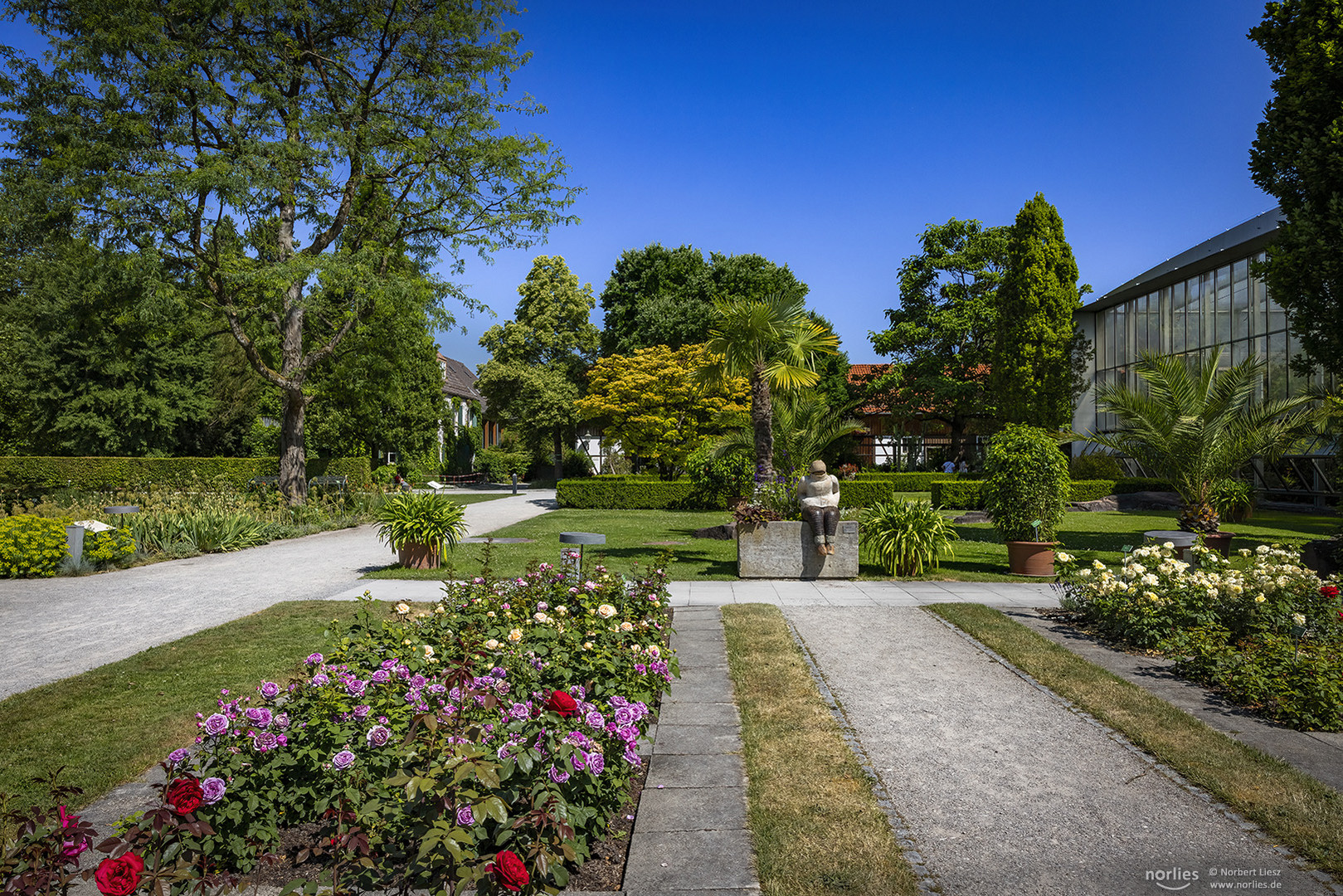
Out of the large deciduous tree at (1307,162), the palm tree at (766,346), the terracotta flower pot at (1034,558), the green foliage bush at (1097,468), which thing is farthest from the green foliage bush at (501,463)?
the large deciduous tree at (1307,162)

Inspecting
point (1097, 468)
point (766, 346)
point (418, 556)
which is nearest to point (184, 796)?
point (418, 556)

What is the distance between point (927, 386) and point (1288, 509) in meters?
12.1

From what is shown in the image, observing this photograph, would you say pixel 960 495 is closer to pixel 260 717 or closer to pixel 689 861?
pixel 689 861

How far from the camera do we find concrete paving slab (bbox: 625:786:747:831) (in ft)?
9.71

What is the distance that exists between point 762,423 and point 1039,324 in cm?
1623

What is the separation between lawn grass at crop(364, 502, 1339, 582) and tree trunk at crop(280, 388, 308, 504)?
18.4ft

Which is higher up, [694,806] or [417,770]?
[417,770]

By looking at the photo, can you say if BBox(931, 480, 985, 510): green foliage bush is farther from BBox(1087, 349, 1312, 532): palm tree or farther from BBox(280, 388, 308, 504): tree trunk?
BBox(280, 388, 308, 504): tree trunk

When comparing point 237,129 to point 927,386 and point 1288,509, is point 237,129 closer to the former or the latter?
point 927,386

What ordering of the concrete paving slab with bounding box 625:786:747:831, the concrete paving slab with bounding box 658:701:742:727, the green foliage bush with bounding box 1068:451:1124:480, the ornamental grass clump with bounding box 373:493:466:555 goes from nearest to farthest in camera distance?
the concrete paving slab with bounding box 625:786:747:831, the concrete paving slab with bounding box 658:701:742:727, the ornamental grass clump with bounding box 373:493:466:555, the green foliage bush with bounding box 1068:451:1124:480

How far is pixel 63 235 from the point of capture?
16344 mm

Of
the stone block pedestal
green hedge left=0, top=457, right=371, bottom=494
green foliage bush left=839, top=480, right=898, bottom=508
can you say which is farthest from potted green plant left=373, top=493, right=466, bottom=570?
green hedge left=0, top=457, right=371, bottom=494

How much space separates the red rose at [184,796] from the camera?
6.84ft

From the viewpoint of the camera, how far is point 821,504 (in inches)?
366
